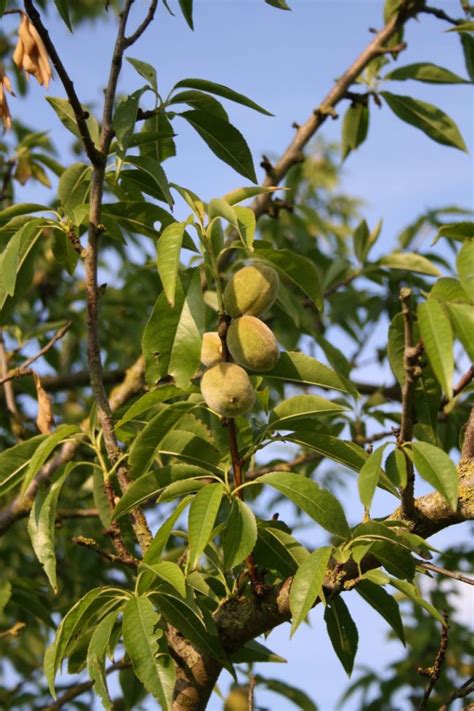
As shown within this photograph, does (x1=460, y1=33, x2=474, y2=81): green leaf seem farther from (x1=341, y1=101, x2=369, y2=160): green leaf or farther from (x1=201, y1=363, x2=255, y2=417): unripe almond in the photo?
(x1=201, y1=363, x2=255, y2=417): unripe almond

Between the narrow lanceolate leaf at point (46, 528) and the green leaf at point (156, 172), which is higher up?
the green leaf at point (156, 172)

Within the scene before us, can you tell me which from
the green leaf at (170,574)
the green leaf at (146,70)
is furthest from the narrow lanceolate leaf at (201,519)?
the green leaf at (146,70)

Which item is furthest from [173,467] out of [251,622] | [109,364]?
[109,364]

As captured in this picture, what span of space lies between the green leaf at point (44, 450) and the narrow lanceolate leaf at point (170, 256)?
1.26 feet

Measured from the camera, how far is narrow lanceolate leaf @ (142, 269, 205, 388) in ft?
4.40

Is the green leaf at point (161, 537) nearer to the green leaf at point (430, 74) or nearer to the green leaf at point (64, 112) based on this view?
the green leaf at point (64, 112)

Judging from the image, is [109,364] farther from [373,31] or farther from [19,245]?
[19,245]

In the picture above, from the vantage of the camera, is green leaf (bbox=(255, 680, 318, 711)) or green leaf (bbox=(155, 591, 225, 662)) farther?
green leaf (bbox=(255, 680, 318, 711))

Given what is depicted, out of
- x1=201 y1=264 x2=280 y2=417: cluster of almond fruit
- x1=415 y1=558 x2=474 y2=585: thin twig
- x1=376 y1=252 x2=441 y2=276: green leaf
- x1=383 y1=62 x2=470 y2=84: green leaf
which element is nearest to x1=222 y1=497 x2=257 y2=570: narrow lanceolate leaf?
x1=201 y1=264 x2=280 y2=417: cluster of almond fruit

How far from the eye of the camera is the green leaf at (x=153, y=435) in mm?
1385

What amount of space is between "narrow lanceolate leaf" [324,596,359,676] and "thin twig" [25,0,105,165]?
0.87m

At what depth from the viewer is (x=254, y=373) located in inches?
57.9

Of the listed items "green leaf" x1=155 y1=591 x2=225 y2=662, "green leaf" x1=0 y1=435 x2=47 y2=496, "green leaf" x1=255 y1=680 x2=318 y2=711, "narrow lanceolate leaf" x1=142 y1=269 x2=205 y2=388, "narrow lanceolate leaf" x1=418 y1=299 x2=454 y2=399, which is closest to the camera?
"narrow lanceolate leaf" x1=418 y1=299 x2=454 y2=399

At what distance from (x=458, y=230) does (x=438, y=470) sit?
41 cm
